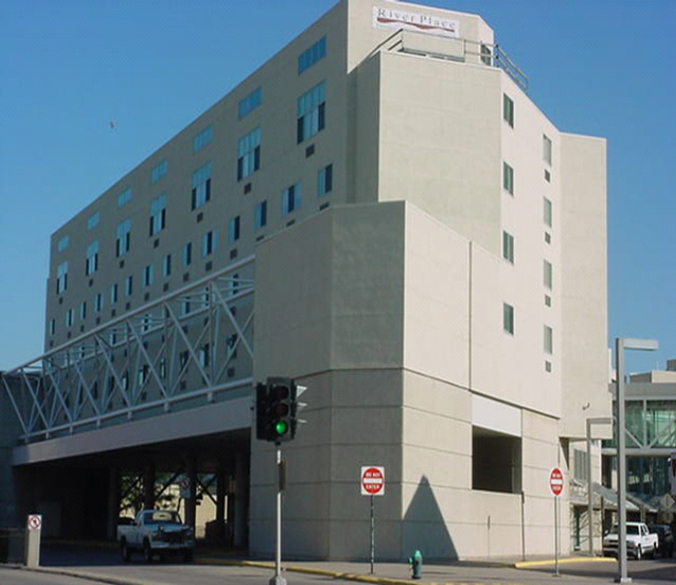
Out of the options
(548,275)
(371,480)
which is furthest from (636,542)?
(371,480)

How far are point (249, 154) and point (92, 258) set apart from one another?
93.3 ft

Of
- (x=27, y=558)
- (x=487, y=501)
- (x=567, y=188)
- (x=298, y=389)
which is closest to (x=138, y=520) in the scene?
(x=27, y=558)

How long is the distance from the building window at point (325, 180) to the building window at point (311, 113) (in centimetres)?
198

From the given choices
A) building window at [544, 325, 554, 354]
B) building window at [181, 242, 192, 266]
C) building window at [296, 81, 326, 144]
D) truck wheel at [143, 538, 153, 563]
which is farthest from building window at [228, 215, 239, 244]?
truck wheel at [143, 538, 153, 563]

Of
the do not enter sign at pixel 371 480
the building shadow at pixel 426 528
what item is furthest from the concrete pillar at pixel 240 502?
the do not enter sign at pixel 371 480

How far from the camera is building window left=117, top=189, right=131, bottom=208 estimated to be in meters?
78.2

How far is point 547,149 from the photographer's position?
59812 mm

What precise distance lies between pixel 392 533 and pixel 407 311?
7586mm

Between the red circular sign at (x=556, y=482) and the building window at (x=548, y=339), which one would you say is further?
the building window at (x=548, y=339)

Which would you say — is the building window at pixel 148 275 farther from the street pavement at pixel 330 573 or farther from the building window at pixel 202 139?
the street pavement at pixel 330 573

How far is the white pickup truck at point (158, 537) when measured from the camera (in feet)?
139

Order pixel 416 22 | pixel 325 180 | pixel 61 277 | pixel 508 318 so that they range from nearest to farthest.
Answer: pixel 508 318 < pixel 325 180 < pixel 416 22 < pixel 61 277

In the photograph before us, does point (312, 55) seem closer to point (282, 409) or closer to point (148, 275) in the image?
point (148, 275)

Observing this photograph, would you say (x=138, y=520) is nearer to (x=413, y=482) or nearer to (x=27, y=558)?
(x=27, y=558)
